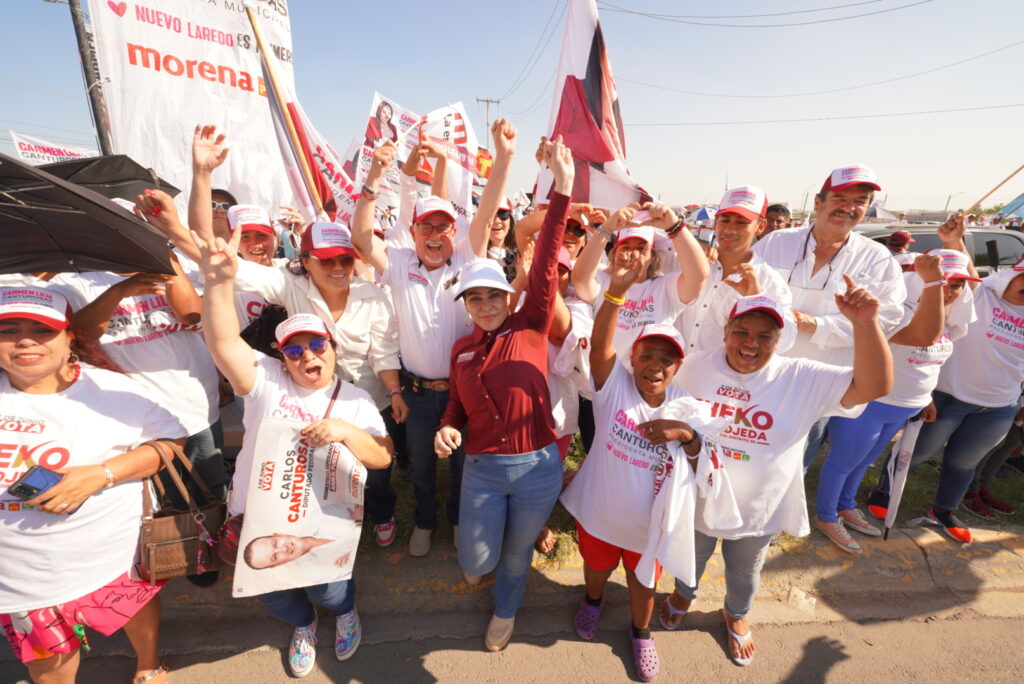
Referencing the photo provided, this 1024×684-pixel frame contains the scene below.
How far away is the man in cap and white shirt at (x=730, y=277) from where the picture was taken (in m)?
2.52

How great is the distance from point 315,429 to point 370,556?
1.59m

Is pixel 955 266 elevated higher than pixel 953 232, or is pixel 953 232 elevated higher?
pixel 953 232

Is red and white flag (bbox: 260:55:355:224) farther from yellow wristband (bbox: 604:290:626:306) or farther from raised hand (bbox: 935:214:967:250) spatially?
raised hand (bbox: 935:214:967:250)

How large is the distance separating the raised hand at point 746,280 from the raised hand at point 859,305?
0.48 metres

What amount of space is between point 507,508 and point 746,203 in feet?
7.57

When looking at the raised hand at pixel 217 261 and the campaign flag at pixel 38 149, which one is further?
the campaign flag at pixel 38 149

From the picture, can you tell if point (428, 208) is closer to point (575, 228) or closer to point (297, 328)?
point (297, 328)

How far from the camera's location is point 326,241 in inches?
99.0

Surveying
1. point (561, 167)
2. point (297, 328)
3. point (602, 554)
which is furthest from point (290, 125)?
point (602, 554)

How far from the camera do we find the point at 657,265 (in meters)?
3.04

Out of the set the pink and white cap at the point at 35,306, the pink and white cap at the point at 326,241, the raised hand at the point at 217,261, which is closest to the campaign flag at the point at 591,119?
the pink and white cap at the point at 326,241

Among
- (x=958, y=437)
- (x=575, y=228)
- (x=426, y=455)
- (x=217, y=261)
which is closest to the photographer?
(x=217, y=261)

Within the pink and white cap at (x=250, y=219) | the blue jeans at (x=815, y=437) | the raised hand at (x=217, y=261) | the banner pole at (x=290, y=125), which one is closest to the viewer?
→ the raised hand at (x=217, y=261)

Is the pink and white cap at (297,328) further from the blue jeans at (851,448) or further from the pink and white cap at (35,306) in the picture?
the blue jeans at (851,448)
